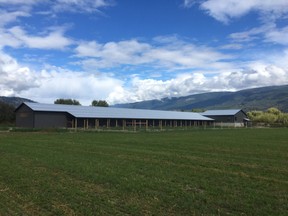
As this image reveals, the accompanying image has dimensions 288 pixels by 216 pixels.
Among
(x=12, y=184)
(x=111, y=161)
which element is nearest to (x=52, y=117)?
(x=111, y=161)

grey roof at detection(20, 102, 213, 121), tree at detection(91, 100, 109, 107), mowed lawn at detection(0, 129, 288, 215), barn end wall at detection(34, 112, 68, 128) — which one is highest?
tree at detection(91, 100, 109, 107)

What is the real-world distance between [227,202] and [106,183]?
14.4ft

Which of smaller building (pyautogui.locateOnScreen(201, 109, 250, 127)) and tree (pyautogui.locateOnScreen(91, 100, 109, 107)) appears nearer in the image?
smaller building (pyautogui.locateOnScreen(201, 109, 250, 127))

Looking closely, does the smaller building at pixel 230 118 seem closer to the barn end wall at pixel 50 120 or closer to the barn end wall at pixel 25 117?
the barn end wall at pixel 50 120

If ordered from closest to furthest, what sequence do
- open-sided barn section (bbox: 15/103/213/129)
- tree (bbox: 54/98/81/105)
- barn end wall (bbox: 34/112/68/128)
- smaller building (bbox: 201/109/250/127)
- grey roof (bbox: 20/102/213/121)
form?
barn end wall (bbox: 34/112/68/128) < open-sided barn section (bbox: 15/103/213/129) < grey roof (bbox: 20/102/213/121) < smaller building (bbox: 201/109/250/127) < tree (bbox: 54/98/81/105)

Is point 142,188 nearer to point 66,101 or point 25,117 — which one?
point 25,117

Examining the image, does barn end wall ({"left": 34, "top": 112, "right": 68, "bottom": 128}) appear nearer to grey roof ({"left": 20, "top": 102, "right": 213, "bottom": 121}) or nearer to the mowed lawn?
grey roof ({"left": 20, "top": 102, "right": 213, "bottom": 121})

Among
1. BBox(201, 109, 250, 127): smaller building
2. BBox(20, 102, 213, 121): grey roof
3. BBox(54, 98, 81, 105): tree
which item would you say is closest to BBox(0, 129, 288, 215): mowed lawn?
BBox(20, 102, 213, 121): grey roof

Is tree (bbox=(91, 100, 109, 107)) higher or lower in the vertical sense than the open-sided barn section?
higher

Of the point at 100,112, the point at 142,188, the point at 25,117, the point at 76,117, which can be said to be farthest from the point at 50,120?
the point at 142,188

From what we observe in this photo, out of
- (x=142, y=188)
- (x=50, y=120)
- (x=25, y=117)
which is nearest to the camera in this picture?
(x=142, y=188)

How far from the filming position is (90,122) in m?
79.1


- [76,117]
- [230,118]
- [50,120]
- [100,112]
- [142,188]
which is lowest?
[142,188]

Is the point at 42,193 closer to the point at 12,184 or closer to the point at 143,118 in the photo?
the point at 12,184
